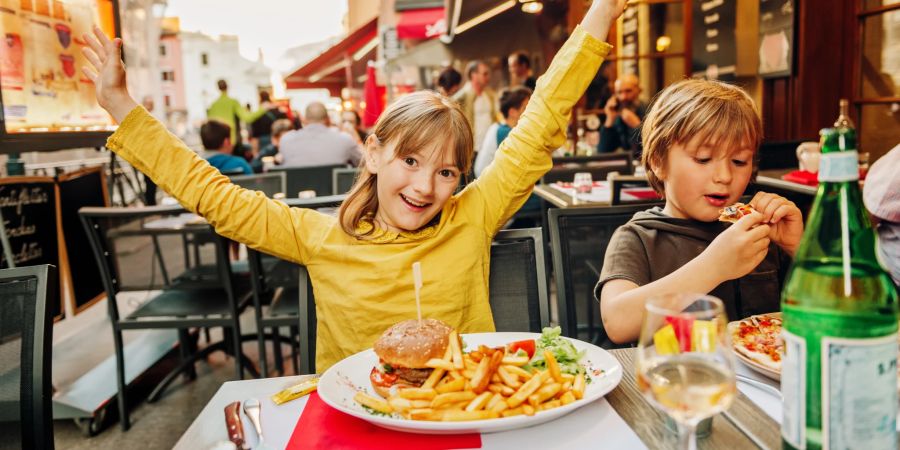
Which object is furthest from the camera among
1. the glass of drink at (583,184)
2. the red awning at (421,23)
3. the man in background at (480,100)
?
the red awning at (421,23)

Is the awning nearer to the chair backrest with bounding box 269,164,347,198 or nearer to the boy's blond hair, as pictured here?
the chair backrest with bounding box 269,164,347,198

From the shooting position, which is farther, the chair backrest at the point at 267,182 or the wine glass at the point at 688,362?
the chair backrest at the point at 267,182

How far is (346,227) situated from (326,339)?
0.90ft

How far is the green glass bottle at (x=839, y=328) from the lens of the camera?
26.5 inches

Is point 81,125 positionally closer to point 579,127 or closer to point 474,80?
point 474,80

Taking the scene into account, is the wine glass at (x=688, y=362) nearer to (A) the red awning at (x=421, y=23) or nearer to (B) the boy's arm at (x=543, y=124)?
(B) the boy's arm at (x=543, y=124)

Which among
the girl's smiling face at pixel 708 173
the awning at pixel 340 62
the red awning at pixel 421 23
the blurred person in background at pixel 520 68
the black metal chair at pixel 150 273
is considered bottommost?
the black metal chair at pixel 150 273

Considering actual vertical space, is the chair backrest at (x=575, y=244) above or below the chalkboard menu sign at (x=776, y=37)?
below

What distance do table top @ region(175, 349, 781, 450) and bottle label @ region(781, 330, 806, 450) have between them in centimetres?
18

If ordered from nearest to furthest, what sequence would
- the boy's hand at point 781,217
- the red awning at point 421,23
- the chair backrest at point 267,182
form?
the boy's hand at point 781,217 → the chair backrest at point 267,182 → the red awning at point 421,23

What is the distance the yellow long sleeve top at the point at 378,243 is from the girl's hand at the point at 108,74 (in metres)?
0.08

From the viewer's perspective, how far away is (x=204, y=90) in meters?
59.0

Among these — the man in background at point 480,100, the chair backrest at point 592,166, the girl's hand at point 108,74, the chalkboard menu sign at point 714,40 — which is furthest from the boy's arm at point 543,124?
the chalkboard menu sign at point 714,40

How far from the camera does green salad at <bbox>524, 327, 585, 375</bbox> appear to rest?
1110mm
